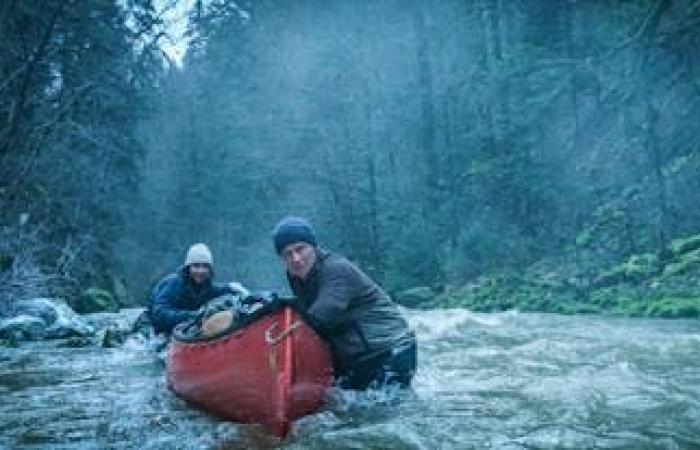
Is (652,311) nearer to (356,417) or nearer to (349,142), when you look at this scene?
(356,417)

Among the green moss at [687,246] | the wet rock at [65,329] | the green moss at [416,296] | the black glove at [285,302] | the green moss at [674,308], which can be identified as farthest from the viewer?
the green moss at [416,296]

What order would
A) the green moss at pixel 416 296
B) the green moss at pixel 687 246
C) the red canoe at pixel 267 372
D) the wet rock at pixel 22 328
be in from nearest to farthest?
the red canoe at pixel 267 372, the wet rock at pixel 22 328, the green moss at pixel 687 246, the green moss at pixel 416 296

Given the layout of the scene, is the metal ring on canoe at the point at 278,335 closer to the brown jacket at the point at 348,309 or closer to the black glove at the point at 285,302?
the black glove at the point at 285,302

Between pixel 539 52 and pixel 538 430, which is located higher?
pixel 539 52

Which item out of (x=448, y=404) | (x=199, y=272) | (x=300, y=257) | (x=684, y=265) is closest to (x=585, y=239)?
(x=684, y=265)

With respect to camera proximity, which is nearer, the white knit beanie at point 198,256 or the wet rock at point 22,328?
the white knit beanie at point 198,256

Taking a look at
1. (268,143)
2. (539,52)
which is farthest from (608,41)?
(268,143)

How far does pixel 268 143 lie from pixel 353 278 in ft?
105

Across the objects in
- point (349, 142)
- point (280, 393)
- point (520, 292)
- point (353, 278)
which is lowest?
point (520, 292)

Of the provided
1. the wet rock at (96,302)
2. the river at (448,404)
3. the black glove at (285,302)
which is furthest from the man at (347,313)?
the wet rock at (96,302)

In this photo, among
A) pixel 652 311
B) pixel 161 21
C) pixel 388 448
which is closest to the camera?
pixel 388 448

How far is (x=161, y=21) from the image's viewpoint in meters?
11.6

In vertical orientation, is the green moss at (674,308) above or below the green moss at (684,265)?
below

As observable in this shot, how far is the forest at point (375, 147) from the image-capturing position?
14.6 m
